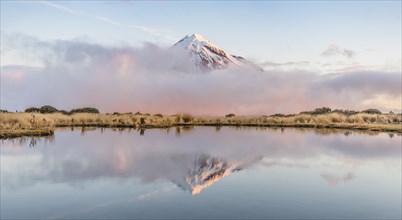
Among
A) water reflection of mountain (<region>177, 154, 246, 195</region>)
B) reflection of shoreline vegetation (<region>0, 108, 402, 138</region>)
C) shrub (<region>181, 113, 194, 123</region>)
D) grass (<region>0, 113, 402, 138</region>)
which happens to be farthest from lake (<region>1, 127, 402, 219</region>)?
shrub (<region>181, 113, 194, 123</region>)

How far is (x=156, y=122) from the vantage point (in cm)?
4191

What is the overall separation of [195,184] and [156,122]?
1214 inches

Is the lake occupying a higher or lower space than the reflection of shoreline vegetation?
lower

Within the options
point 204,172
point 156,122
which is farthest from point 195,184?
point 156,122

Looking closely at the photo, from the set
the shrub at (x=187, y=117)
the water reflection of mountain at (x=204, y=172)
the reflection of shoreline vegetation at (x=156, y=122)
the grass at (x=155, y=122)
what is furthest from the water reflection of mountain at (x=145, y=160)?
the shrub at (x=187, y=117)

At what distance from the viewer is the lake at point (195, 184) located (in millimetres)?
8609

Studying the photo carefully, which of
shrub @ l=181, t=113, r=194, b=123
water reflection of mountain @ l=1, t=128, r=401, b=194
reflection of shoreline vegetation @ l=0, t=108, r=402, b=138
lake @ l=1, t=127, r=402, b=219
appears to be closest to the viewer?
lake @ l=1, t=127, r=402, b=219

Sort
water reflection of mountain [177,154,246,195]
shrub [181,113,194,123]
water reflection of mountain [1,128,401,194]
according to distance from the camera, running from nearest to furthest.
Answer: water reflection of mountain [177,154,246,195]
water reflection of mountain [1,128,401,194]
shrub [181,113,194,123]

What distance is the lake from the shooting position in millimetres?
8609

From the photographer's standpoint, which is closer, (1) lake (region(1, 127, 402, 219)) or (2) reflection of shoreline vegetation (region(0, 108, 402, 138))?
(1) lake (region(1, 127, 402, 219))

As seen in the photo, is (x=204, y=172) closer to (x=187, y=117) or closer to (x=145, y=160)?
(x=145, y=160)

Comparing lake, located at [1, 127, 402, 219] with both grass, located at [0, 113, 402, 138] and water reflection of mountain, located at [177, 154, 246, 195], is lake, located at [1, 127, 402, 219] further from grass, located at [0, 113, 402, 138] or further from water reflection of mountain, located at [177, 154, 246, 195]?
grass, located at [0, 113, 402, 138]

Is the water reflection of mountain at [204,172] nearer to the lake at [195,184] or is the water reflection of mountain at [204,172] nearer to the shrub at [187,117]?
the lake at [195,184]

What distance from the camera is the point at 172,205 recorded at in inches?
353
